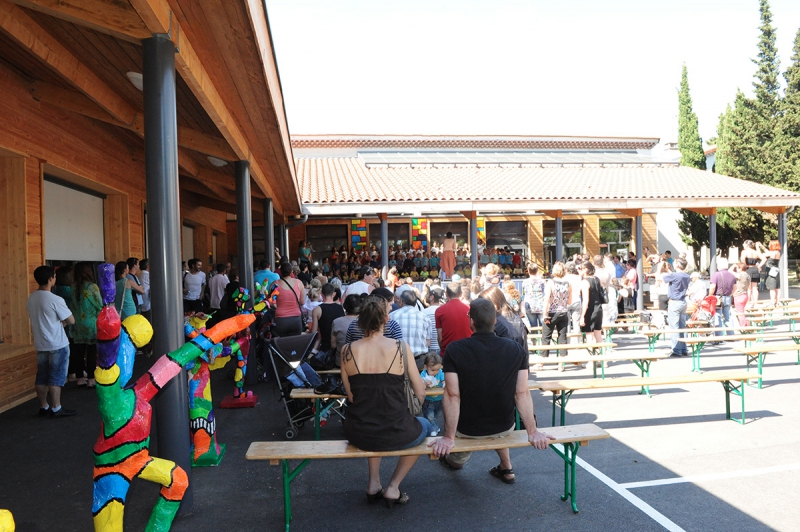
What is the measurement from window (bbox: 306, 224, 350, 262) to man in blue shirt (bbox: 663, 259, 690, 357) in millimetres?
13262

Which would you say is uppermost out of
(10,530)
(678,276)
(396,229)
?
(396,229)

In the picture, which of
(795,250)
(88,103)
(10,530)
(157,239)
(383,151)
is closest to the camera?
(10,530)

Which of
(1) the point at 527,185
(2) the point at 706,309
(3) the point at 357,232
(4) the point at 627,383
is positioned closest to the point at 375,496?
(4) the point at 627,383

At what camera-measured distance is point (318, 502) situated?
3.90m

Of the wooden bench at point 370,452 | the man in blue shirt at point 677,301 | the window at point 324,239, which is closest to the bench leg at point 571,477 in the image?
the wooden bench at point 370,452

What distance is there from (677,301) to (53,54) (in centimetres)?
942

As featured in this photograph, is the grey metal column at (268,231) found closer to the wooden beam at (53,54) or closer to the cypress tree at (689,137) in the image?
the wooden beam at (53,54)

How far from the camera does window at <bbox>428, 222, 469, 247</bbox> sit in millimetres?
21297

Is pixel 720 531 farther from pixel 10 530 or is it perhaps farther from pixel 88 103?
pixel 88 103

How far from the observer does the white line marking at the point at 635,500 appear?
343 cm

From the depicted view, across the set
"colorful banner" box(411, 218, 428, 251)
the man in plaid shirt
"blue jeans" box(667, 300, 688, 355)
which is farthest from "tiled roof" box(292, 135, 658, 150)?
the man in plaid shirt

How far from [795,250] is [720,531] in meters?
A: 28.1

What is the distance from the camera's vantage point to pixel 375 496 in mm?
3859

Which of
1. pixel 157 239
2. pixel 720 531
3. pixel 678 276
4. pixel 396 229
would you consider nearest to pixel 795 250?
pixel 396 229
